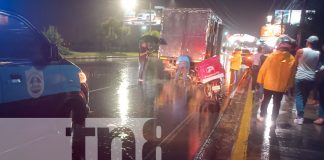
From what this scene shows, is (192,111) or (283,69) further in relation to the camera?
(192,111)

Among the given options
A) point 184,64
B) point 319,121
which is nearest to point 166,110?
point 319,121

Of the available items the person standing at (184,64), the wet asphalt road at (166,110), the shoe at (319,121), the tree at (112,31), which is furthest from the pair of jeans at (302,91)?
the tree at (112,31)

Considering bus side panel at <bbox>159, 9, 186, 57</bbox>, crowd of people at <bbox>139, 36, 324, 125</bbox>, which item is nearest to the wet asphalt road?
crowd of people at <bbox>139, 36, 324, 125</bbox>

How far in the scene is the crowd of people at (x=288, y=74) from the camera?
776 centimetres

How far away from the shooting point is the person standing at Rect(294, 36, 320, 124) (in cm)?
822

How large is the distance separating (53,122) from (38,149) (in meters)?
0.45

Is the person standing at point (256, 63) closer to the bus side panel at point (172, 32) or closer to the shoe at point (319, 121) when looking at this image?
the bus side panel at point (172, 32)

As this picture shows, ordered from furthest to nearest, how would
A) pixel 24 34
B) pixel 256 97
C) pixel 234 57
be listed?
pixel 234 57, pixel 256 97, pixel 24 34

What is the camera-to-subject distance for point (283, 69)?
25.4 feet

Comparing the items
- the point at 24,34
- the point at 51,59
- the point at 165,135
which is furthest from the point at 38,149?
the point at 165,135

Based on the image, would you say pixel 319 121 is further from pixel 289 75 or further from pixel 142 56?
pixel 142 56

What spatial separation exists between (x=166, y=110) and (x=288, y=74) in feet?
10.2

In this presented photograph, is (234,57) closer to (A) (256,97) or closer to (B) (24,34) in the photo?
(A) (256,97)

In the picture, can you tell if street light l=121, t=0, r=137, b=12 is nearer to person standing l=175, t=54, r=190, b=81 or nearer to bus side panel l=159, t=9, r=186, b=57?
bus side panel l=159, t=9, r=186, b=57
